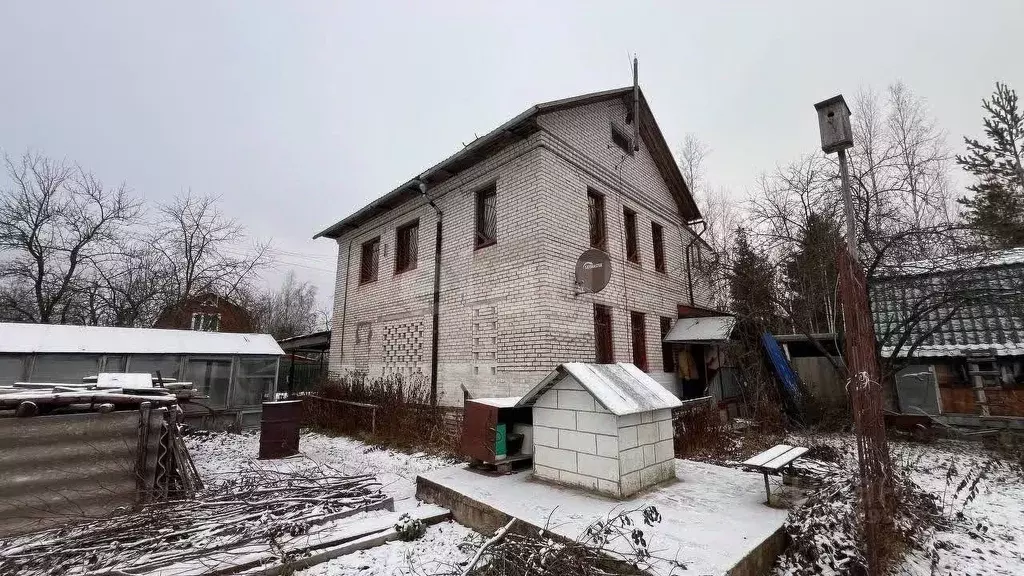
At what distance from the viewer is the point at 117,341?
32.7 ft

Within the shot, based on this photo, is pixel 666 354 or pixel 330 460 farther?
pixel 666 354

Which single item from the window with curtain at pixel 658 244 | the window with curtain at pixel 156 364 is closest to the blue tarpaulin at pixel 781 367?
the window with curtain at pixel 658 244

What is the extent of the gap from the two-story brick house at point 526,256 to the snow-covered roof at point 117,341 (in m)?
2.71

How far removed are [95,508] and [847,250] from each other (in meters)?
8.09

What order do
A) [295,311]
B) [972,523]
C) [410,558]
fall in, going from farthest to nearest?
[295,311], [972,523], [410,558]

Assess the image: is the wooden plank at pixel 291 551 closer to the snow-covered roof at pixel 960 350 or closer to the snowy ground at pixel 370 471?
the snowy ground at pixel 370 471

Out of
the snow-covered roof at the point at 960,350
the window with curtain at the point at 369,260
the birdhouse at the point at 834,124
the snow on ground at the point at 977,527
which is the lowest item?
the snow on ground at the point at 977,527

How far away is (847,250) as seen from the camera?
368 centimetres

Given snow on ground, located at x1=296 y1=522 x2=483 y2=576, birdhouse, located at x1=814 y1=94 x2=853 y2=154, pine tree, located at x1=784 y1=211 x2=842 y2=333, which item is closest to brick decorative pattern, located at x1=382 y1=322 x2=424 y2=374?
snow on ground, located at x1=296 y1=522 x2=483 y2=576

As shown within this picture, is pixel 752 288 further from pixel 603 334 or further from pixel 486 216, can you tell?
pixel 486 216

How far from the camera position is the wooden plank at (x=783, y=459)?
4.08m

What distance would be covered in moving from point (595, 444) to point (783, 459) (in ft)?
6.27

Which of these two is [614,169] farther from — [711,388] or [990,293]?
[990,293]

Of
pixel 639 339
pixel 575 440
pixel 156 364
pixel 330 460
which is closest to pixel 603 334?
pixel 639 339
